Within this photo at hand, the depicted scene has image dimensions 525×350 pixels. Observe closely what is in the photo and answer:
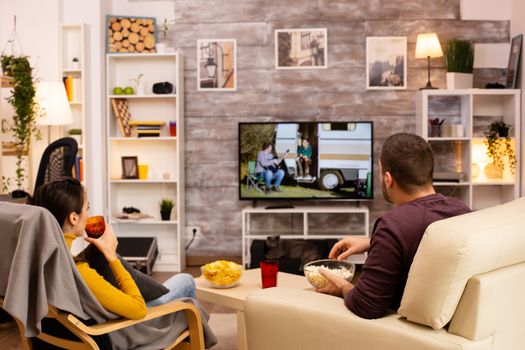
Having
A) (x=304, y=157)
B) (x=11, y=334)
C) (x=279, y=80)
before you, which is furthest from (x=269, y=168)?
(x=11, y=334)

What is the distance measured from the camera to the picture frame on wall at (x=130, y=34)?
21.3 feet

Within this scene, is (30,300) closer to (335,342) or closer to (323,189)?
(335,342)

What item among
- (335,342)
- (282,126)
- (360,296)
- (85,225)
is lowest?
(335,342)

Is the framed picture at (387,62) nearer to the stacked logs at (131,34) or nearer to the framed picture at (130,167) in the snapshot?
the stacked logs at (131,34)

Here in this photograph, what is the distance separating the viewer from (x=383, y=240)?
2.27 meters

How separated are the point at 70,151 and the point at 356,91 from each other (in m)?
2.74

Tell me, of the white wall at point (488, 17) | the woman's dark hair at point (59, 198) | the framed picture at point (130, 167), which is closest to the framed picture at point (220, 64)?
the framed picture at point (130, 167)

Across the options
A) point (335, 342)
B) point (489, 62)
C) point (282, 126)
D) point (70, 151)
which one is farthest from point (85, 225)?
point (489, 62)

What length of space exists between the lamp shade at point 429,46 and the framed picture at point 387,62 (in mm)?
250

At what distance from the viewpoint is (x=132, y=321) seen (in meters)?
2.63

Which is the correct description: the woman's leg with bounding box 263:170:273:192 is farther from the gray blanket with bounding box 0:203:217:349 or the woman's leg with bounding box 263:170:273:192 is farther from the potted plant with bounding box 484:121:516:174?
the gray blanket with bounding box 0:203:217:349

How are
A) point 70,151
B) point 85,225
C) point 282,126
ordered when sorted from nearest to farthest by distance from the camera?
point 85,225
point 70,151
point 282,126

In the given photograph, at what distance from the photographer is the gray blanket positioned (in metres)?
2.33

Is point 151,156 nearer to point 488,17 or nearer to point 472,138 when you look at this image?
point 472,138
